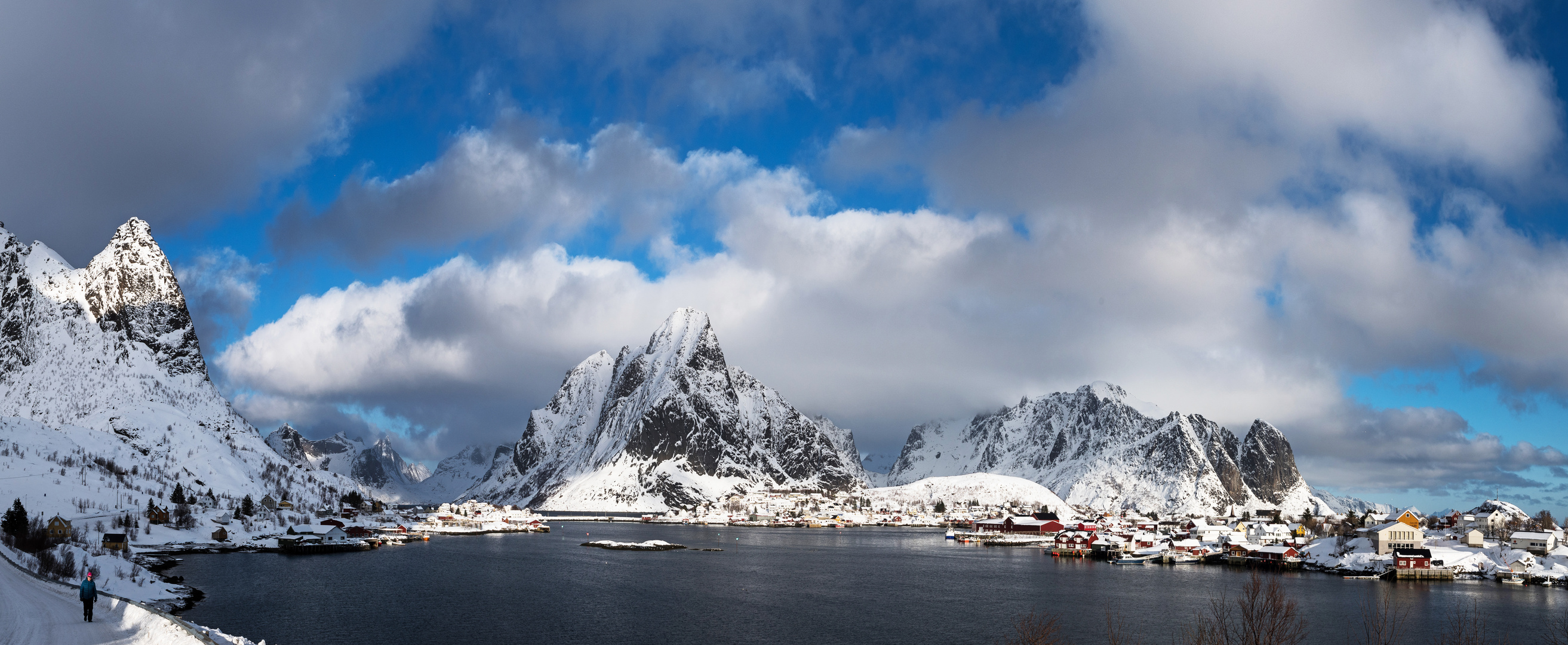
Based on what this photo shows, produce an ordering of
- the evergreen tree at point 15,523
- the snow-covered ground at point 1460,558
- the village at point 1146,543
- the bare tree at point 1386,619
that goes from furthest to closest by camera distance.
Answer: the snow-covered ground at point 1460,558 → the village at point 1146,543 → the evergreen tree at point 15,523 → the bare tree at point 1386,619

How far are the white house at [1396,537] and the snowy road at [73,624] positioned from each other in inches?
5651

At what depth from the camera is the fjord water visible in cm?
6550

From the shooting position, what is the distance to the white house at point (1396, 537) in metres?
131

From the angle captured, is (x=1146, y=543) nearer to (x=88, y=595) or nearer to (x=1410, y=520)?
(x=1410, y=520)

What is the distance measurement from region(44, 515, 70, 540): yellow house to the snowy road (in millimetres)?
59736

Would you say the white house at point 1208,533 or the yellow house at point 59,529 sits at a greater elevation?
the white house at point 1208,533

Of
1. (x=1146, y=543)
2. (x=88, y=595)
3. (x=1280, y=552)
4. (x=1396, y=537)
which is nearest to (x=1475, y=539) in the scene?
(x=1396, y=537)

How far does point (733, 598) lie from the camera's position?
87.2 metres

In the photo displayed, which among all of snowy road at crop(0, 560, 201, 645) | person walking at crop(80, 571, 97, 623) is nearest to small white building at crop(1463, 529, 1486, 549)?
snowy road at crop(0, 560, 201, 645)

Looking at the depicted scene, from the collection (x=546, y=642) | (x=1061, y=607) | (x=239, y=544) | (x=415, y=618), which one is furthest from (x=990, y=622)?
(x=239, y=544)

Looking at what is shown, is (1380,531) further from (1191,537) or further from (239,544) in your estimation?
(239,544)

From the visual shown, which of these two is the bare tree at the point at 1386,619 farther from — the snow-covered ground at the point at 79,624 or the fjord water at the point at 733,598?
the snow-covered ground at the point at 79,624

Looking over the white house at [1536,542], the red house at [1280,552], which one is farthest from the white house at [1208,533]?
the white house at [1536,542]

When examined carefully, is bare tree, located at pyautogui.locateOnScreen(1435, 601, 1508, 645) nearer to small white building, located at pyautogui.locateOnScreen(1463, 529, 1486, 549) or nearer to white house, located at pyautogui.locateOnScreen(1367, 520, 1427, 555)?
white house, located at pyautogui.locateOnScreen(1367, 520, 1427, 555)
